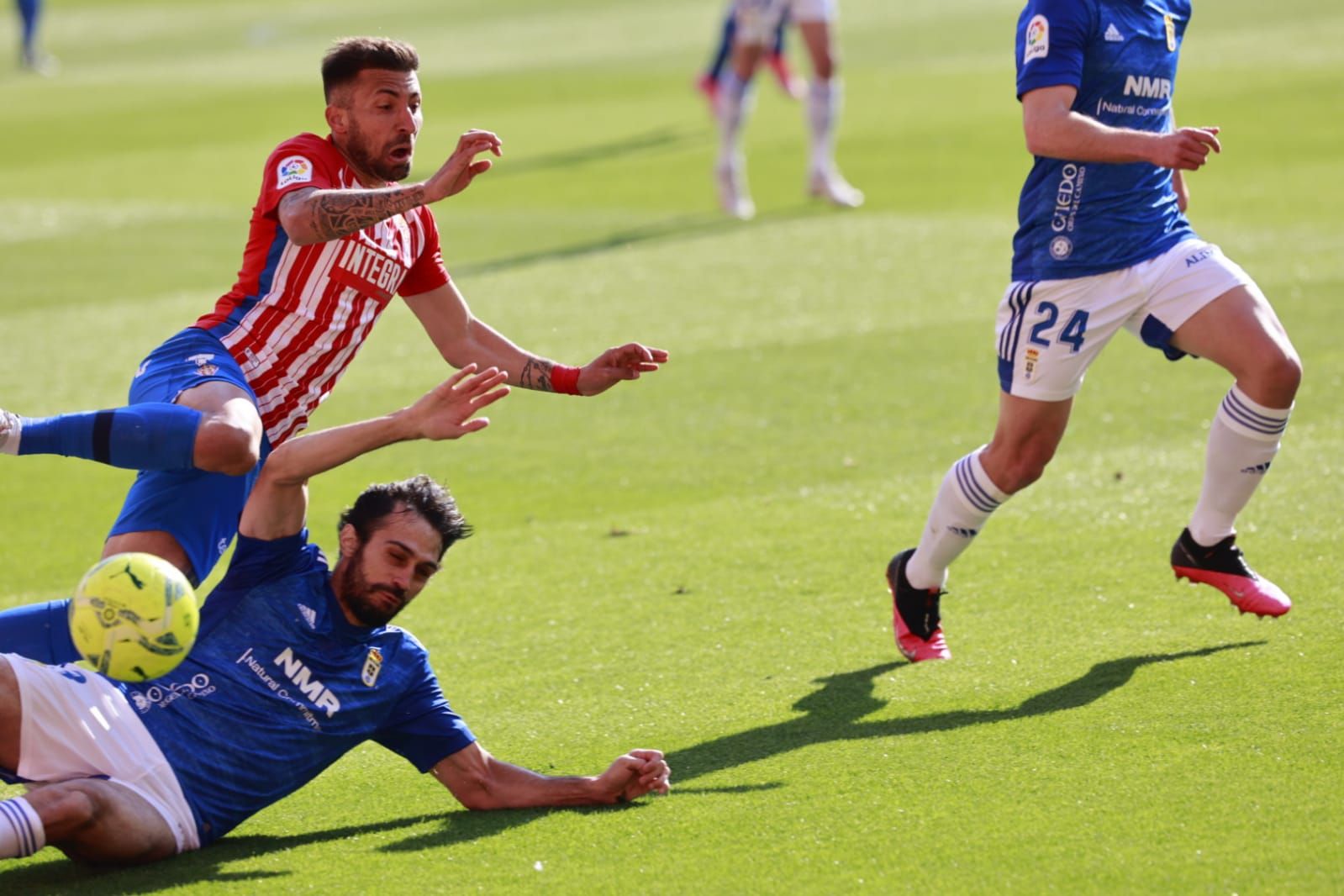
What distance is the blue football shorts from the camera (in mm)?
5262

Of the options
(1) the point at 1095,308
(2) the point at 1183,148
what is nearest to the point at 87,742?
(1) the point at 1095,308

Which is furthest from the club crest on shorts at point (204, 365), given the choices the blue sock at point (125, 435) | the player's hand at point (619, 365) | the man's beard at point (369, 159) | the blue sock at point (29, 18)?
the blue sock at point (29, 18)

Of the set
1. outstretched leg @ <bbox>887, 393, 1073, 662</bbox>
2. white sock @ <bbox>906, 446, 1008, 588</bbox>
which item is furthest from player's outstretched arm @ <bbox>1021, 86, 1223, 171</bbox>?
white sock @ <bbox>906, 446, 1008, 588</bbox>

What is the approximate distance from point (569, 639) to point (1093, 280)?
223cm

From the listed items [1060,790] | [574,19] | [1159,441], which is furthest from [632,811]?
[574,19]

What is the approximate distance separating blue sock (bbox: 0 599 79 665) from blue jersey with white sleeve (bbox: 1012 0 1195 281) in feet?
10.6

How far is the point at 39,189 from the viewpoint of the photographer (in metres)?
18.7

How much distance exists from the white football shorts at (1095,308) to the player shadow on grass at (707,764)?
38.0 inches

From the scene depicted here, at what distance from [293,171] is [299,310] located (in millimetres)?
→ 439

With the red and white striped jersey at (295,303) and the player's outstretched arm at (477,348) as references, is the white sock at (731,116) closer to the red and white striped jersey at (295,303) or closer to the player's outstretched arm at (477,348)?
the player's outstretched arm at (477,348)

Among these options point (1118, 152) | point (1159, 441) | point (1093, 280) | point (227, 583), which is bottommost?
point (1159, 441)

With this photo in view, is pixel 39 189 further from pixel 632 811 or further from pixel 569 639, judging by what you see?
pixel 632 811

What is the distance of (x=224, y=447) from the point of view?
4859 mm

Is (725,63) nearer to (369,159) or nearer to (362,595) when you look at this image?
(369,159)
